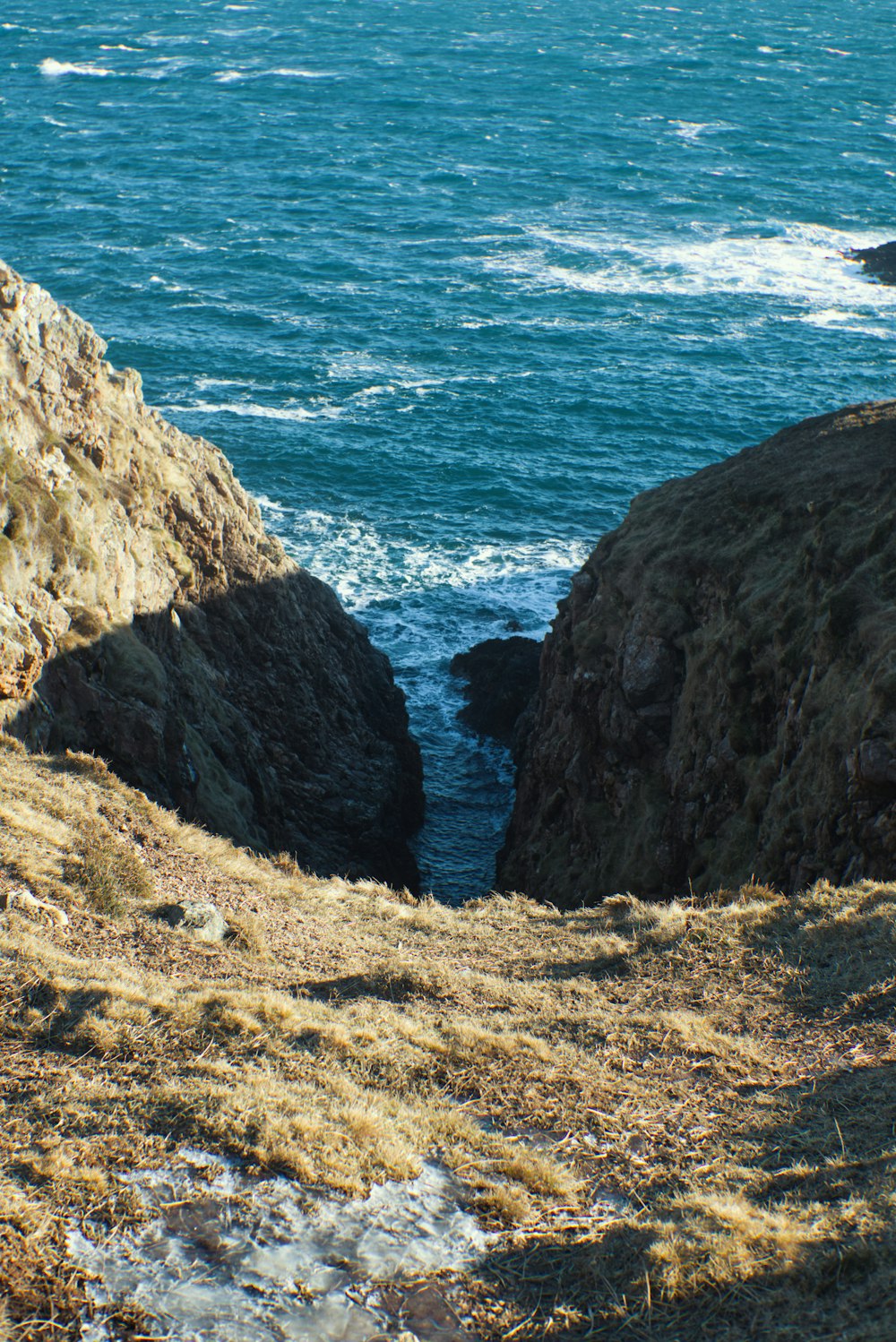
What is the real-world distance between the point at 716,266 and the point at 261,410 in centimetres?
4262

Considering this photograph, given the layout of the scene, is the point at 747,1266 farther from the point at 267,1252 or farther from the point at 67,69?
the point at 67,69

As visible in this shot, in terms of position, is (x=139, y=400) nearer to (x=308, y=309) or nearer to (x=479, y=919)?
(x=479, y=919)

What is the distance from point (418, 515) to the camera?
57062 millimetres

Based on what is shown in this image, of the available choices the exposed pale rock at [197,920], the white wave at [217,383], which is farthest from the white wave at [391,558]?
the exposed pale rock at [197,920]

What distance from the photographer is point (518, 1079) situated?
37.3 feet

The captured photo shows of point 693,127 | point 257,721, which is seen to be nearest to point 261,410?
point 257,721

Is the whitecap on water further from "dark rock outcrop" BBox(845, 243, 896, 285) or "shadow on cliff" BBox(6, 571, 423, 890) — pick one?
"dark rock outcrop" BBox(845, 243, 896, 285)

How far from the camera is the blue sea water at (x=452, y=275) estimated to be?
55.3m

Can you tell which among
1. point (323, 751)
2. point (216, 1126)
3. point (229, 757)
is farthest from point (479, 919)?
point (323, 751)

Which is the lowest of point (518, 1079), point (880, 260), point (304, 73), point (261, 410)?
point (518, 1079)

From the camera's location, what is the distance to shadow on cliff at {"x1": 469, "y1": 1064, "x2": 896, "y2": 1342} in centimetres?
782

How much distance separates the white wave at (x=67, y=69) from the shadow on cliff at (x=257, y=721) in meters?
120

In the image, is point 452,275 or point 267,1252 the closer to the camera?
point 267,1252

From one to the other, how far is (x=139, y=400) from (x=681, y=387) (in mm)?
44961
